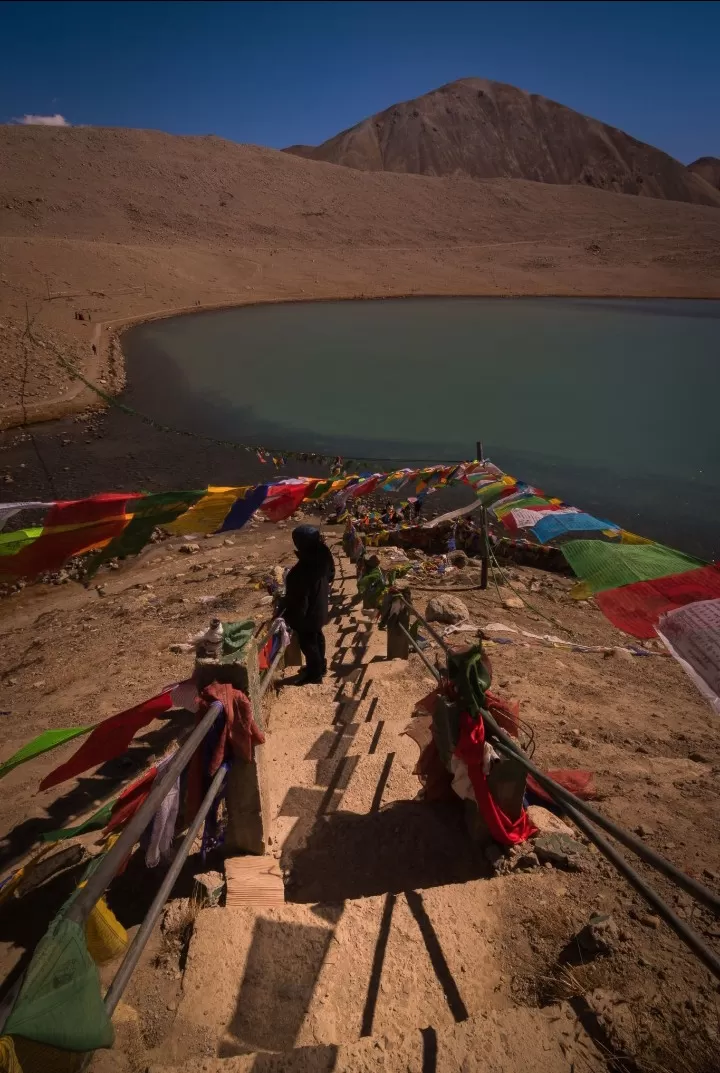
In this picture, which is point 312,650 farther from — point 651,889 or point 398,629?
point 651,889

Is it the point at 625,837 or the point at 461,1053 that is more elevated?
the point at 625,837

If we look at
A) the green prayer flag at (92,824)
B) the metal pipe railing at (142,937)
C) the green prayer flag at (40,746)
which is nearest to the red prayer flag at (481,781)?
the metal pipe railing at (142,937)

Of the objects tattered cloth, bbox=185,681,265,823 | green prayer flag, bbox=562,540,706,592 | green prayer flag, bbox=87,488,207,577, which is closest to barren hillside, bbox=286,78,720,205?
green prayer flag, bbox=87,488,207,577

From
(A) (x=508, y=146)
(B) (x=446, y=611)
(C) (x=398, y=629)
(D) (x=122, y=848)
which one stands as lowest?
(B) (x=446, y=611)

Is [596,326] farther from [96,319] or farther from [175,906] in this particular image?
[175,906]

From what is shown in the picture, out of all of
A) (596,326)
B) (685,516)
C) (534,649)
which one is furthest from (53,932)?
(596,326)

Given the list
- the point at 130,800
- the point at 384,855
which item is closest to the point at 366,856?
→ the point at 384,855
